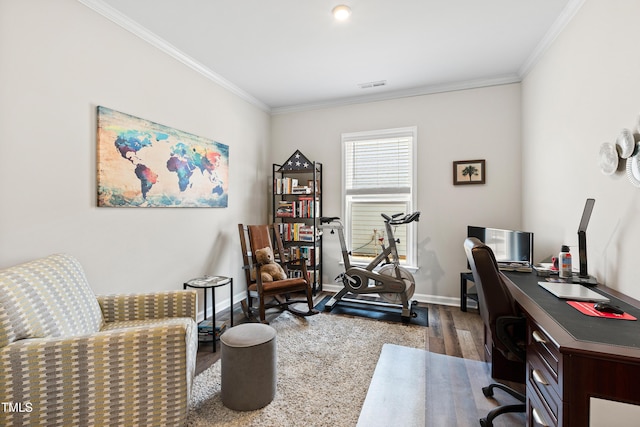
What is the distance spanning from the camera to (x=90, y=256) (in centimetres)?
214

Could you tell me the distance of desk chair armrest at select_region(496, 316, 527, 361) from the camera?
152 cm

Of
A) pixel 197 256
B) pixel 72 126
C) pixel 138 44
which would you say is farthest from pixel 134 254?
pixel 138 44

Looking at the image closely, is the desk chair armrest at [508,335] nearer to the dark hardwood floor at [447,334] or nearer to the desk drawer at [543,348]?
the desk drawer at [543,348]

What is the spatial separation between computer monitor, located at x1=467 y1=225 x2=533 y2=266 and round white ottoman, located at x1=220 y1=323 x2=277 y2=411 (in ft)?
→ 7.07

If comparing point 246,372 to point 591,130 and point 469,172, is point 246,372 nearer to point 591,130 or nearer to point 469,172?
point 591,130

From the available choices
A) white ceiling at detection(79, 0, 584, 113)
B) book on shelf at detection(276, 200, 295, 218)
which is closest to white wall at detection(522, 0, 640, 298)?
white ceiling at detection(79, 0, 584, 113)

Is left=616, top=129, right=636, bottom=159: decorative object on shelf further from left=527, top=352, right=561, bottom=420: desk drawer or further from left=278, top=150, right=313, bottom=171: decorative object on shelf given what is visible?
left=278, top=150, right=313, bottom=171: decorative object on shelf

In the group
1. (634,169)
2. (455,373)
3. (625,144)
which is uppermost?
(625,144)

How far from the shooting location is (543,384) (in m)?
1.23

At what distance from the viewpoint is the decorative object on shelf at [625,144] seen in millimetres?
1556

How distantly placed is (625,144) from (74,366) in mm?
3102

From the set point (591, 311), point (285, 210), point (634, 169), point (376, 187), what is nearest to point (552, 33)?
point (634, 169)

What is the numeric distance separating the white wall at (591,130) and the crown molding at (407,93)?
482 mm

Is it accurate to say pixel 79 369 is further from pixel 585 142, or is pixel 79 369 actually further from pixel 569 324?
pixel 585 142
